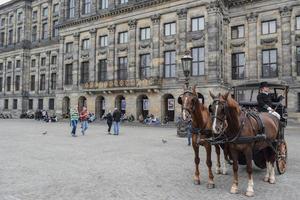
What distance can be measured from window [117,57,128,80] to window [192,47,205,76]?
31.9ft

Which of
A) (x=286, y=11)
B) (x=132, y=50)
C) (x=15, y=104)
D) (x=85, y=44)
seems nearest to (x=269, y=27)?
(x=286, y=11)

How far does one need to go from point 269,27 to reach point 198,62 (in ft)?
28.7

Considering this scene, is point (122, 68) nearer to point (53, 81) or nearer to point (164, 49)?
point (164, 49)

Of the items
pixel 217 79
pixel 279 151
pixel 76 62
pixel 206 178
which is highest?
pixel 76 62

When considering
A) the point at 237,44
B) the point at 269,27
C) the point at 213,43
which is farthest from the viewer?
the point at 237,44

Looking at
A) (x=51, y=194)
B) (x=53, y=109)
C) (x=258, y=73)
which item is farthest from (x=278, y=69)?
(x=53, y=109)

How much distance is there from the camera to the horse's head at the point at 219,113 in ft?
22.4

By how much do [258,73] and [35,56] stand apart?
4309 centimetres

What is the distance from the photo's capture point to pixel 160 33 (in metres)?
38.1

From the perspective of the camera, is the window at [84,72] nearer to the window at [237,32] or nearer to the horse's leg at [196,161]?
the window at [237,32]

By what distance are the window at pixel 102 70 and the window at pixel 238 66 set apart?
1722 cm

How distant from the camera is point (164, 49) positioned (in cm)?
3756

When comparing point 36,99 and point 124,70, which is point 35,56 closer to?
point 36,99

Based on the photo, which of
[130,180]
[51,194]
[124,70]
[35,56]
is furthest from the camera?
[35,56]
